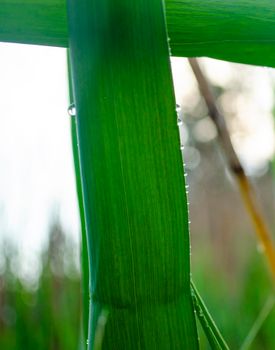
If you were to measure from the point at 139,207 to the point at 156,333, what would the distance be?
2.2 inches

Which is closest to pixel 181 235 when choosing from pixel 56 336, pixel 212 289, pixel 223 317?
pixel 56 336

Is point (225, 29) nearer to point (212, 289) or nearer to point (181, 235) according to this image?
point (181, 235)

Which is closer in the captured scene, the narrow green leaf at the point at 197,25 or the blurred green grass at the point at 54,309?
the narrow green leaf at the point at 197,25

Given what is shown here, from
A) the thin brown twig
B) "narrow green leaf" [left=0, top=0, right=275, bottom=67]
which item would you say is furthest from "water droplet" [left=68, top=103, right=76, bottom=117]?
the thin brown twig

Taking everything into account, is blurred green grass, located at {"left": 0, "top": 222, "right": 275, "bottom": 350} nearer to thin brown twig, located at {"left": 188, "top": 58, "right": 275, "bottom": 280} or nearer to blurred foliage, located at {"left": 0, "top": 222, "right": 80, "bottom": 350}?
blurred foliage, located at {"left": 0, "top": 222, "right": 80, "bottom": 350}

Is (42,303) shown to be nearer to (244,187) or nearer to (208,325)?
(244,187)

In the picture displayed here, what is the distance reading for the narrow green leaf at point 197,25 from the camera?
0.97 ft

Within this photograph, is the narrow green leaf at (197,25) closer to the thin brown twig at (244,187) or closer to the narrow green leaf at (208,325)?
the narrow green leaf at (208,325)

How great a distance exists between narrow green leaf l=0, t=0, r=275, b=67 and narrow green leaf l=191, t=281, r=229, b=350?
128mm

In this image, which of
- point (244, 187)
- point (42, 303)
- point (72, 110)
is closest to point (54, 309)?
point (42, 303)

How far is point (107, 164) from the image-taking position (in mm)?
271

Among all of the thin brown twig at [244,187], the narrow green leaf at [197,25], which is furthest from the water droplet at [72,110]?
the thin brown twig at [244,187]

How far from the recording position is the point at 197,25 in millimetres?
313

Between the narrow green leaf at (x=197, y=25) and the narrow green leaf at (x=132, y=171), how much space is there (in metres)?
0.04
